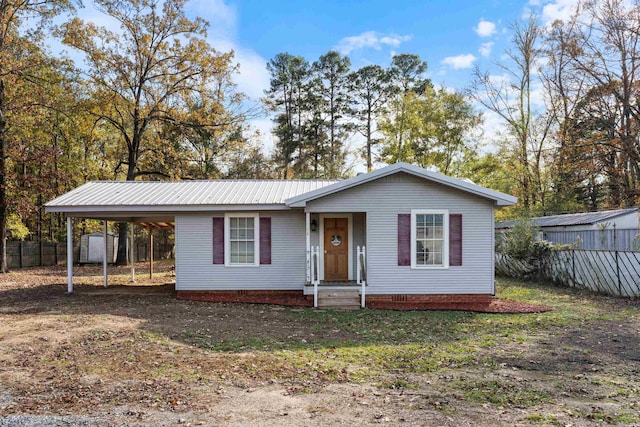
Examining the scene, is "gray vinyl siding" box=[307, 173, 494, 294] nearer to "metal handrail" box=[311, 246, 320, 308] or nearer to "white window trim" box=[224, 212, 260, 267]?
"metal handrail" box=[311, 246, 320, 308]

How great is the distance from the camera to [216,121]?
82.2 feet

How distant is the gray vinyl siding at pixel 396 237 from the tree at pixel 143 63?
1507cm

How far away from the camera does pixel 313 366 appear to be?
6.16 meters

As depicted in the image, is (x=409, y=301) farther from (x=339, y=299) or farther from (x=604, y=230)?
(x=604, y=230)

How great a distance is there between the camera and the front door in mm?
12750

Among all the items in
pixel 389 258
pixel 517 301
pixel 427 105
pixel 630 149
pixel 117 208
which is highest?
pixel 427 105

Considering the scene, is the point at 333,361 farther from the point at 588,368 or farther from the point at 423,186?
the point at 423,186

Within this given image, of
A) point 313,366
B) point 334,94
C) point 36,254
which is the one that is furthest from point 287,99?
point 313,366

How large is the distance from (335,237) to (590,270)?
805 centimetres

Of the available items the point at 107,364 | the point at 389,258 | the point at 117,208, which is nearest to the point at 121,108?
the point at 117,208

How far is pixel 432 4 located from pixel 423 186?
6583 mm

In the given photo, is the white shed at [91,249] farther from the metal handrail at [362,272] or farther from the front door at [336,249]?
the metal handrail at [362,272]

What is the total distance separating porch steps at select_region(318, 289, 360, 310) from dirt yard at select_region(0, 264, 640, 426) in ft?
2.03

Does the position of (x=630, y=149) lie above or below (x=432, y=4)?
below
